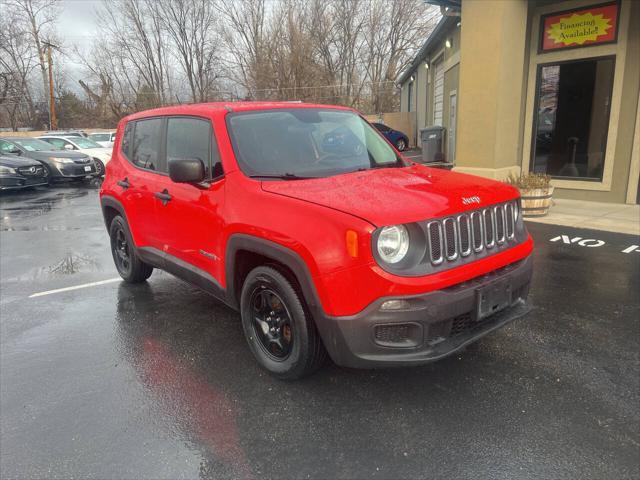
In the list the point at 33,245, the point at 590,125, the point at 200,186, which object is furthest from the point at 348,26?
the point at 200,186

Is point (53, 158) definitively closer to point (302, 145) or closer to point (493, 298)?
point (302, 145)

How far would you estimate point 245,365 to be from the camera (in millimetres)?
3570

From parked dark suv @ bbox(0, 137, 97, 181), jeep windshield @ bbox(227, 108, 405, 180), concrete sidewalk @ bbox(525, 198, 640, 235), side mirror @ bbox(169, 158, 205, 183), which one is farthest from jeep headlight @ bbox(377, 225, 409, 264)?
parked dark suv @ bbox(0, 137, 97, 181)

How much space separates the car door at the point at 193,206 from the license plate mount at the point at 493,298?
182 centimetres

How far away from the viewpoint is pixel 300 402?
10.1 ft

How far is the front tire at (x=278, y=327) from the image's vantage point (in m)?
2.96

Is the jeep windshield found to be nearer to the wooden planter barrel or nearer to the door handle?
the door handle

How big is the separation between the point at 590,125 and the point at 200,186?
8933 millimetres

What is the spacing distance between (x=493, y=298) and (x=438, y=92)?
1730cm

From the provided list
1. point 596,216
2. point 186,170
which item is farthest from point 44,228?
point 596,216

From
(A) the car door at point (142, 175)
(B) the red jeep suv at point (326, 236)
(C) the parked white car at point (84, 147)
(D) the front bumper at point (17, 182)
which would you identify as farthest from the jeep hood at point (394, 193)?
(C) the parked white car at point (84, 147)

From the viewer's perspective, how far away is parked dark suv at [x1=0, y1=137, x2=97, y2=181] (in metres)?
15.3

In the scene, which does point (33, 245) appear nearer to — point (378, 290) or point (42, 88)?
point (378, 290)

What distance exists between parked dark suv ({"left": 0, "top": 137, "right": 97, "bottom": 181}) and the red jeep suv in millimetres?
13051
